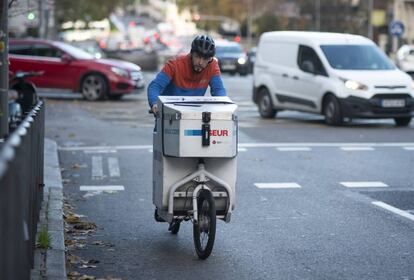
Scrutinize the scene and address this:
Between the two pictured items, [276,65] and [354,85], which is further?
[276,65]

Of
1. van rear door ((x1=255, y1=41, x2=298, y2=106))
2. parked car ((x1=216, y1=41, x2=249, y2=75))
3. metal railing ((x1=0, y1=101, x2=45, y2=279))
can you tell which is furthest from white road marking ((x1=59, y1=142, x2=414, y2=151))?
parked car ((x1=216, y1=41, x2=249, y2=75))

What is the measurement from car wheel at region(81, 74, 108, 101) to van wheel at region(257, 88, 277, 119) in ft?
21.5

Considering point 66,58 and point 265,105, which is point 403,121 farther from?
point 66,58

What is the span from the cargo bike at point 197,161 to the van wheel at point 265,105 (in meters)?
15.4

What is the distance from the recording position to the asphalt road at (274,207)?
8508 millimetres

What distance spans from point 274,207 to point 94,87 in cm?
1918

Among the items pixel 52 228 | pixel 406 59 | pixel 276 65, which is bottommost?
pixel 406 59

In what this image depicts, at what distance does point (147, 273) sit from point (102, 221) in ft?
8.35

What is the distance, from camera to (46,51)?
30406 millimetres

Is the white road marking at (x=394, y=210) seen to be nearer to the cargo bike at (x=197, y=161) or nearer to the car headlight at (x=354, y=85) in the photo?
the cargo bike at (x=197, y=161)

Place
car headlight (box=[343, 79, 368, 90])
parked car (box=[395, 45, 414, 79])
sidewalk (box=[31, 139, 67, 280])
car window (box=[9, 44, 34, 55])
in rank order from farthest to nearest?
1. parked car (box=[395, 45, 414, 79])
2. car window (box=[9, 44, 34, 55])
3. car headlight (box=[343, 79, 368, 90])
4. sidewalk (box=[31, 139, 67, 280])

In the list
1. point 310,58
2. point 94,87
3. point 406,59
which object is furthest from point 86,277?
point 406,59

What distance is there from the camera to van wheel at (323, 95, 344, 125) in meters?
22.1

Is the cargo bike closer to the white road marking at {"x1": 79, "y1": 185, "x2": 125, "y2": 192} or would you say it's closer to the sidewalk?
the sidewalk
